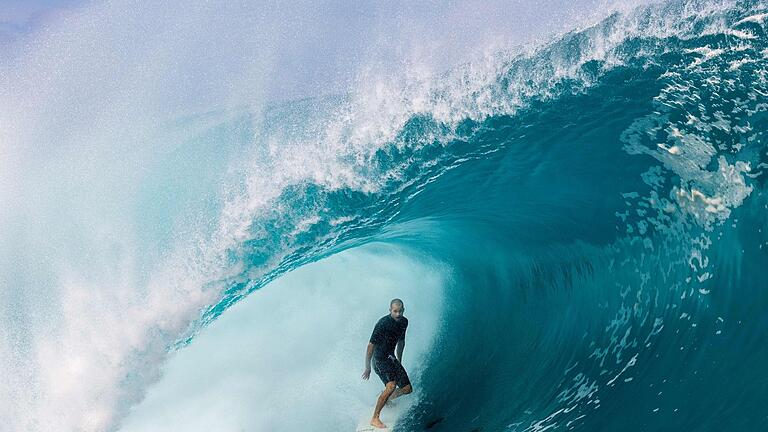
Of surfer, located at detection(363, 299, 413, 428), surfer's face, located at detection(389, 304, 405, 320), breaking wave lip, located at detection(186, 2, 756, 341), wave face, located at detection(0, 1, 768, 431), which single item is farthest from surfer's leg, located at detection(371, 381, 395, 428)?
breaking wave lip, located at detection(186, 2, 756, 341)

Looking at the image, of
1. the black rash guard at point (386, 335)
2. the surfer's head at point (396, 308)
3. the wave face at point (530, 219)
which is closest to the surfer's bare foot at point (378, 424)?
the wave face at point (530, 219)

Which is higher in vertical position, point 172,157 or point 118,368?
point 172,157

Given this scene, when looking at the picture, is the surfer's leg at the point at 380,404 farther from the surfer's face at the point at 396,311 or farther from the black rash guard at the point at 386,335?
the surfer's face at the point at 396,311

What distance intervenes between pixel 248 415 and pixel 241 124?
4742 mm

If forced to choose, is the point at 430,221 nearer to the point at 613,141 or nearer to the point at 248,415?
the point at 613,141

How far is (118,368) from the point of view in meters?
7.70

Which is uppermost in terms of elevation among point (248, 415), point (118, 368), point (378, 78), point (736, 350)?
point (378, 78)

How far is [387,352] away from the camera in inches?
279

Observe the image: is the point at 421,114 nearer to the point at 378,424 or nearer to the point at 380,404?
the point at 380,404

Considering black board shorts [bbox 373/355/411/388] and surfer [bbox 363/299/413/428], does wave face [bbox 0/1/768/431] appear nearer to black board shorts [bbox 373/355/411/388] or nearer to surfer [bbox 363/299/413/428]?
surfer [bbox 363/299/413/428]

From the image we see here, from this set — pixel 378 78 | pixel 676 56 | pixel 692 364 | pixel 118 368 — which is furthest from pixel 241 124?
pixel 692 364

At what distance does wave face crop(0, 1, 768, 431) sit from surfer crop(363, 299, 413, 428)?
45 cm

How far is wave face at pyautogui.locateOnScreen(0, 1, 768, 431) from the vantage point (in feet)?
23.6

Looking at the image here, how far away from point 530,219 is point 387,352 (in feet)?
10.8
